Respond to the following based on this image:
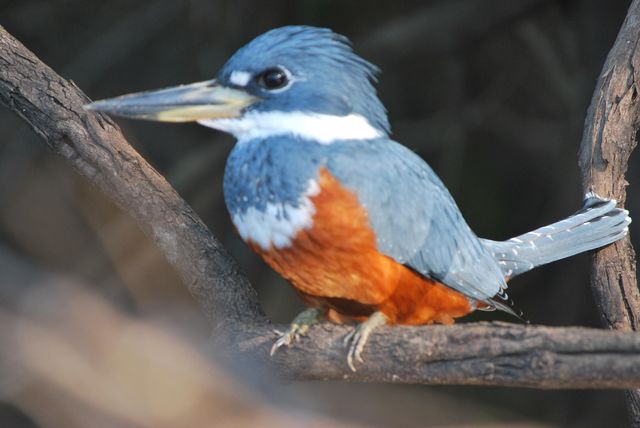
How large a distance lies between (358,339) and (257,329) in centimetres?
30

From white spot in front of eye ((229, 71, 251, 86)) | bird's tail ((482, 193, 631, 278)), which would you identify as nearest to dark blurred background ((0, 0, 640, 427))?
bird's tail ((482, 193, 631, 278))

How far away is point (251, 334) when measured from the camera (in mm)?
2107

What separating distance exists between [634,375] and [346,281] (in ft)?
2.11

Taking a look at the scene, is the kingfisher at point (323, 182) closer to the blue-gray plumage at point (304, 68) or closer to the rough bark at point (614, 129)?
the blue-gray plumage at point (304, 68)

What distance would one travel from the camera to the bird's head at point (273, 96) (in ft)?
6.59

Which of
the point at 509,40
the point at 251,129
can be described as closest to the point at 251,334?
the point at 251,129

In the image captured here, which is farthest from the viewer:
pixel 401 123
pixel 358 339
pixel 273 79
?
pixel 401 123

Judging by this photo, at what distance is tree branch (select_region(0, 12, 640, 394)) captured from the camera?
1.64 meters

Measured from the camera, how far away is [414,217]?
82.4 inches

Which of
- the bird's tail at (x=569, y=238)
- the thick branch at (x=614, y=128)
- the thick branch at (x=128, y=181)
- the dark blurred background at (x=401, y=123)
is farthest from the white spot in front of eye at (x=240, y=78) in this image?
the dark blurred background at (x=401, y=123)

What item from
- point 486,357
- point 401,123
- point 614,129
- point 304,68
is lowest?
point 486,357

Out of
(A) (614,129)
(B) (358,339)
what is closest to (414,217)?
(B) (358,339)

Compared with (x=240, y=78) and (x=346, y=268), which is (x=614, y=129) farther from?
(x=240, y=78)

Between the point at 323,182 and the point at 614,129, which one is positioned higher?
the point at 614,129
